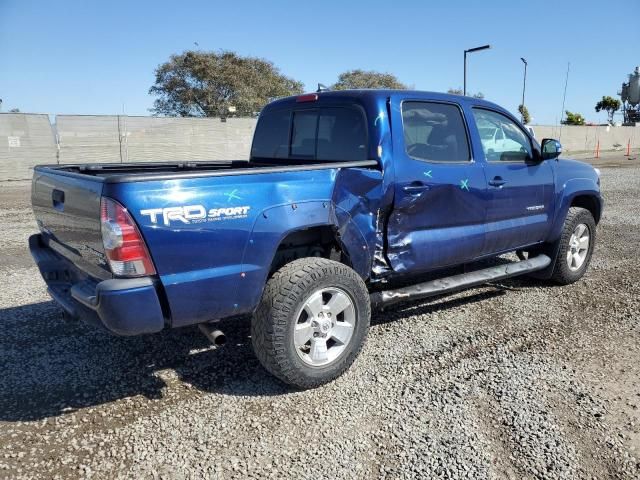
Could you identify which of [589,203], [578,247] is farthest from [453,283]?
Result: [589,203]

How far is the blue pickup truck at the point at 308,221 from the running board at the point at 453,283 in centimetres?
1

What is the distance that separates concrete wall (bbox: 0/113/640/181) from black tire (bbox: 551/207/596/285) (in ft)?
40.0

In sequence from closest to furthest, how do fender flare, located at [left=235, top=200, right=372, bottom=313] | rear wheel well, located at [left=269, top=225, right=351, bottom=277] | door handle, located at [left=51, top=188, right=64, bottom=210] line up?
fender flare, located at [left=235, top=200, right=372, bottom=313]
door handle, located at [left=51, top=188, right=64, bottom=210]
rear wheel well, located at [left=269, top=225, right=351, bottom=277]

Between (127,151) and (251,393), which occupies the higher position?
(127,151)

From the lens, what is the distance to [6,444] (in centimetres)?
281

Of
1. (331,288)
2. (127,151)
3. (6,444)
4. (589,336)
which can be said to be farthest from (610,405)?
(127,151)

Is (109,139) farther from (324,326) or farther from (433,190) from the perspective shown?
(324,326)

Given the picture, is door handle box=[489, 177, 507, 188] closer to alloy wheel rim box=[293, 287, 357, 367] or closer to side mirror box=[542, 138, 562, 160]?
side mirror box=[542, 138, 562, 160]

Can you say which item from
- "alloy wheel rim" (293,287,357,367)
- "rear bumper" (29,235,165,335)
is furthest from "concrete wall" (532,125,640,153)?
"rear bumper" (29,235,165,335)

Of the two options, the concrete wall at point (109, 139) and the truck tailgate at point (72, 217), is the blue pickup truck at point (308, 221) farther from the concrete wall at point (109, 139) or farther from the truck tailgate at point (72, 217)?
the concrete wall at point (109, 139)

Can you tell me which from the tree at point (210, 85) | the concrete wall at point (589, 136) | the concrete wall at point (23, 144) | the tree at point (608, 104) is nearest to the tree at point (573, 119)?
the tree at point (608, 104)

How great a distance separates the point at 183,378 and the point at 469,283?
97.4 inches

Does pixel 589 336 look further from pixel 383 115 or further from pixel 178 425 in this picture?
pixel 178 425

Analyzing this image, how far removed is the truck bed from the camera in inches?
110
